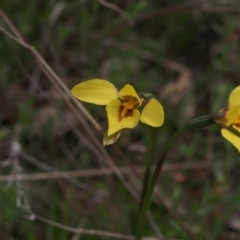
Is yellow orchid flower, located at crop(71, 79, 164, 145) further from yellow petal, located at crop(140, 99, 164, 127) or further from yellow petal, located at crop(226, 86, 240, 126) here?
yellow petal, located at crop(226, 86, 240, 126)

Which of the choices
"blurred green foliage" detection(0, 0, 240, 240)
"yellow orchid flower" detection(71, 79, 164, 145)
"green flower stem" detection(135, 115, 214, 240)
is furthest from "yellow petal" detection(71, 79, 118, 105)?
"blurred green foliage" detection(0, 0, 240, 240)

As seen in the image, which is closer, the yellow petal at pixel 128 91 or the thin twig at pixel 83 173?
the yellow petal at pixel 128 91

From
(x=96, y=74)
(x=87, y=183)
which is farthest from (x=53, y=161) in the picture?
(x=96, y=74)

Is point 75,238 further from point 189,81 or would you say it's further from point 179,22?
point 179,22

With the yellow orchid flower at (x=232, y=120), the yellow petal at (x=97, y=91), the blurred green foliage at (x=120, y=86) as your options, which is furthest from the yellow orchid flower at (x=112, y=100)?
the blurred green foliage at (x=120, y=86)

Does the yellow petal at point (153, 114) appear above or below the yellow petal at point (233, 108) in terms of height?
below

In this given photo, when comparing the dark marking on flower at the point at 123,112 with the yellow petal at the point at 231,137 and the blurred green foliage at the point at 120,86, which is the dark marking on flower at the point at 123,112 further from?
the blurred green foliage at the point at 120,86

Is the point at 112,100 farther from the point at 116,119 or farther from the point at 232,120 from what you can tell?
the point at 232,120
